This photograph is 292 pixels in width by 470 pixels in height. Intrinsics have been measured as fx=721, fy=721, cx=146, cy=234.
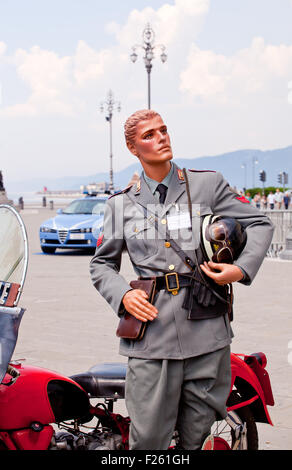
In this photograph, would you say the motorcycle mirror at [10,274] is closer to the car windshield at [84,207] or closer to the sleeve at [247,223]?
the sleeve at [247,223]

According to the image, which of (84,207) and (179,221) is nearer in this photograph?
(179,221)

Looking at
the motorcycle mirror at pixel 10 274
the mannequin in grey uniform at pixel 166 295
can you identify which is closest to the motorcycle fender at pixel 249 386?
the mannequin in grey uniform at pixel 166 295

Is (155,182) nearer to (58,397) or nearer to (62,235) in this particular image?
(58,397)

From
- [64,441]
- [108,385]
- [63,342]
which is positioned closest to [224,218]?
[108,385]

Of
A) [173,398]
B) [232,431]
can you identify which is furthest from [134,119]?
[232,431]

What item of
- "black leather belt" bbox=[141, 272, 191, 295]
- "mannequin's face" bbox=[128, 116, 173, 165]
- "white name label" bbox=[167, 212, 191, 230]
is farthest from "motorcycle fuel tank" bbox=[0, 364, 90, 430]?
"mannequin's face" bbox=[128, 116, 173, 165]

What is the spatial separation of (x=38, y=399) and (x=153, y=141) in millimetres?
1067

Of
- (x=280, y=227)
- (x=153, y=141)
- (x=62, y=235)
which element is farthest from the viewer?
(x=62, y=235)

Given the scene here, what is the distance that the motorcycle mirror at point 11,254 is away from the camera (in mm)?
2428

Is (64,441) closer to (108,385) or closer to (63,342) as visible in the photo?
(108,385)

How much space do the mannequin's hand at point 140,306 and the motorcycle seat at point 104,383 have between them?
0.52 meters

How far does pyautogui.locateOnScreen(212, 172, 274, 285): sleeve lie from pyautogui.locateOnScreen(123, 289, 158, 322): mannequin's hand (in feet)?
1.14

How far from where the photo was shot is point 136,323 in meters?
2.61

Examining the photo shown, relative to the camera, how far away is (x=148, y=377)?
259cm
